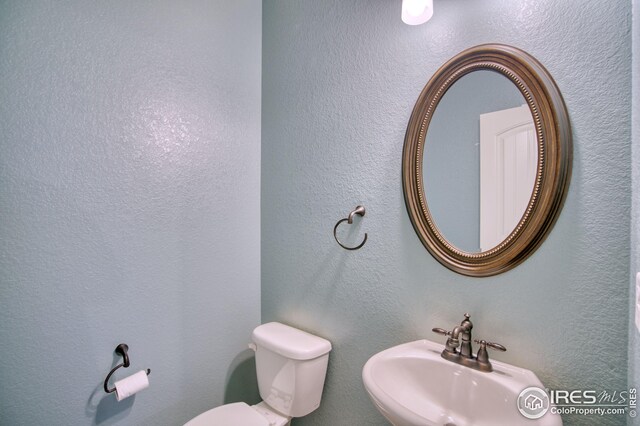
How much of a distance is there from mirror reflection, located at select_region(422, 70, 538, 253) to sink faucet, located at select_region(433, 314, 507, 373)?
256 mm

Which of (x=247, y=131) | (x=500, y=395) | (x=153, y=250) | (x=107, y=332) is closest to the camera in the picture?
(x=500, y=395)

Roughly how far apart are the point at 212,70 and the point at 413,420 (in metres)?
1.66

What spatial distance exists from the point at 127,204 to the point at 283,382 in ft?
3.35

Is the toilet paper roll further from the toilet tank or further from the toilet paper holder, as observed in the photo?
the toilet tank

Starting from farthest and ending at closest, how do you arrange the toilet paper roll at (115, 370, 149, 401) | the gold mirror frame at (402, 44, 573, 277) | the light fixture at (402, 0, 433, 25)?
the toilet paper roll at (115, 370, 149, 401), the light fixture at (402, 0, 433, 25), the gold mirror frame at (402, 44, 573, 277)

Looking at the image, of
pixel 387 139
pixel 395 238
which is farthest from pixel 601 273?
pixel 387 139

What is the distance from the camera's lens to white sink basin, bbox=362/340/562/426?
0.74 metres

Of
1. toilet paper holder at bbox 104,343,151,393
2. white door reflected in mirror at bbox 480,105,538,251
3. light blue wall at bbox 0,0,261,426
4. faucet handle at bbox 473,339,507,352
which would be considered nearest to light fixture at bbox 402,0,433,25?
white door reflected in mirror at bbox 480,105,538,251

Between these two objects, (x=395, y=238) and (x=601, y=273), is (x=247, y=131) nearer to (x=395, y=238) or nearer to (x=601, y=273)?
(x=395, y=238)

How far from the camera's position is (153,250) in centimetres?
126

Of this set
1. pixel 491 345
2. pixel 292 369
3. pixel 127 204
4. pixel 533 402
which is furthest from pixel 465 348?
pixel 127 204

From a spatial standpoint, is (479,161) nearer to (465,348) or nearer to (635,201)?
(635,201)

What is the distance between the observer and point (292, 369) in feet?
3.99

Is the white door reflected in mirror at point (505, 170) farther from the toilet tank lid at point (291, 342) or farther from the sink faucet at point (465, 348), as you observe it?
the toilet tank lid at point (291, 342)
